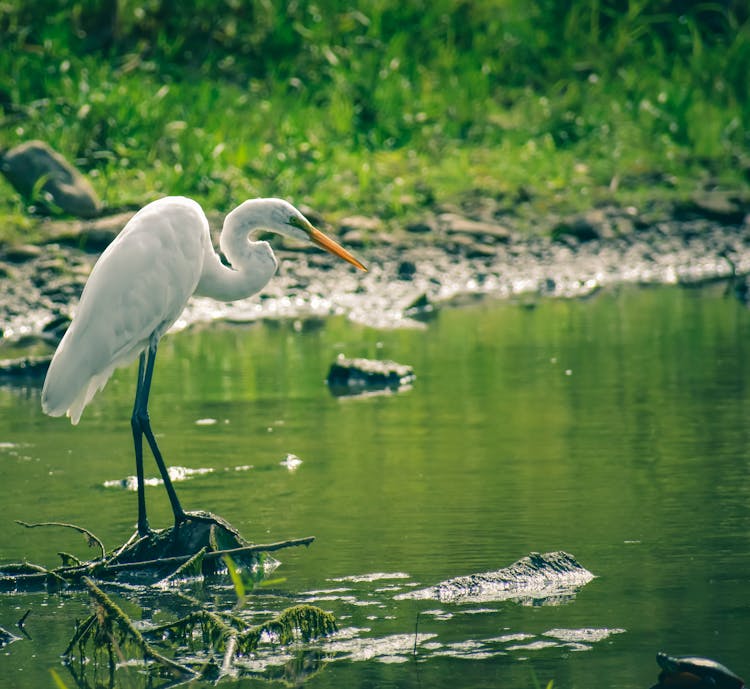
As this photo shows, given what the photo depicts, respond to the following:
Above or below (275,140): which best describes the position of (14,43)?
above

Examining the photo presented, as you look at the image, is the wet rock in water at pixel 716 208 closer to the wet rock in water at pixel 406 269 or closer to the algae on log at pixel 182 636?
the wet rock in water at pixel 406 269

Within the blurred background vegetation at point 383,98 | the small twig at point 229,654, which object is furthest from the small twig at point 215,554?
the blurred background vegetation at point 383,98

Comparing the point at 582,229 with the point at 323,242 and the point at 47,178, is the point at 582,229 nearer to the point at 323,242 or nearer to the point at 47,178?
the point at 47,178

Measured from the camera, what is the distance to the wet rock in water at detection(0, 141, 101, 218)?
1364cm

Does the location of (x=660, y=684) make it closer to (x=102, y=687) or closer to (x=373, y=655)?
(x=373, y=655)

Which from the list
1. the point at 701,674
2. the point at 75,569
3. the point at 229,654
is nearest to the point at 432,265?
the point at 75,569

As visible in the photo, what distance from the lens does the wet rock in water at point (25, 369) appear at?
1000 cm

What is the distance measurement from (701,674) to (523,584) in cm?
113

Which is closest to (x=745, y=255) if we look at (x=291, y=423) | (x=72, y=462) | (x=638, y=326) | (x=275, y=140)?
(x=638, y=326)

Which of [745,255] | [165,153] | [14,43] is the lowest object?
[745,255]

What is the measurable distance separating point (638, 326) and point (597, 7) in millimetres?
8080

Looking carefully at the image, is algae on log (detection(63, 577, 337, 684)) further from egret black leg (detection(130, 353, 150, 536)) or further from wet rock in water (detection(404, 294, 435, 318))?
wet rock in water (detection(404, 294, 435, 318))

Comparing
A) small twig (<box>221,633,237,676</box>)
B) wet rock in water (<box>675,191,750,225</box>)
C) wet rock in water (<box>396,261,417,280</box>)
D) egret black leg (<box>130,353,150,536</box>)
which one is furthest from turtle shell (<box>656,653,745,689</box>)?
wet rock in water (<box>675,191,750,225</box>)

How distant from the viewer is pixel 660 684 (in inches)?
168
